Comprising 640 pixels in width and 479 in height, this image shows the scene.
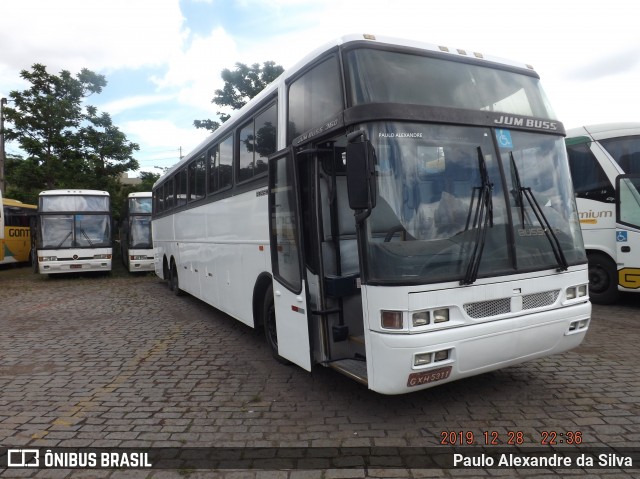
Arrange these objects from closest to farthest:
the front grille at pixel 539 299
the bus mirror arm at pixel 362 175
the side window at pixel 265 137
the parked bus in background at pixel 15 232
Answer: the bus mirror arm at pixel 362 175
the front grille at pixel 539 299
the side window at pixel 265 137
the parked bus in background at pixel 15 232

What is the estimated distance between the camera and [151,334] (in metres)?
8.02

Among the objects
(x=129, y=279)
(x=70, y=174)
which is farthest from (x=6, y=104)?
(x=129, y=279)

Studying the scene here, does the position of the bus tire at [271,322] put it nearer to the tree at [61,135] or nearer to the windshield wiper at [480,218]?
the windshield wiper at [480,218]

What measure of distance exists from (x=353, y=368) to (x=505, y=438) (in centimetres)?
138

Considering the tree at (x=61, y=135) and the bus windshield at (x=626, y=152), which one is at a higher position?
the tree at (x=61, y=135)

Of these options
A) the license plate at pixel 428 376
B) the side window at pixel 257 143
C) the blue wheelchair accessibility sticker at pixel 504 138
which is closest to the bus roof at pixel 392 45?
the side window at pixel 257 143

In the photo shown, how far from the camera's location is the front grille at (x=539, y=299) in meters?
4.14

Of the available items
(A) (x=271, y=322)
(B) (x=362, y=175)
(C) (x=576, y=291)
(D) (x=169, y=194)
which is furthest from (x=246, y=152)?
(D) (x=169, y=194)

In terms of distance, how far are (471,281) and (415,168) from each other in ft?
3.38

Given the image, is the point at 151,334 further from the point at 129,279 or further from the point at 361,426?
the point at 129,279

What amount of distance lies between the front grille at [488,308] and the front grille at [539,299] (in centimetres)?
22

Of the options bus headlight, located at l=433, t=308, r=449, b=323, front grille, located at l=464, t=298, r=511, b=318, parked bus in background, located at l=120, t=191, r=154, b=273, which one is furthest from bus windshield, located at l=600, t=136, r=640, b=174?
parked bus in background, located at l=120, t=191, r=154, b=273

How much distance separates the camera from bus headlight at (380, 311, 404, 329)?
367 cm

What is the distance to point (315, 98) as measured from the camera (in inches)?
183
